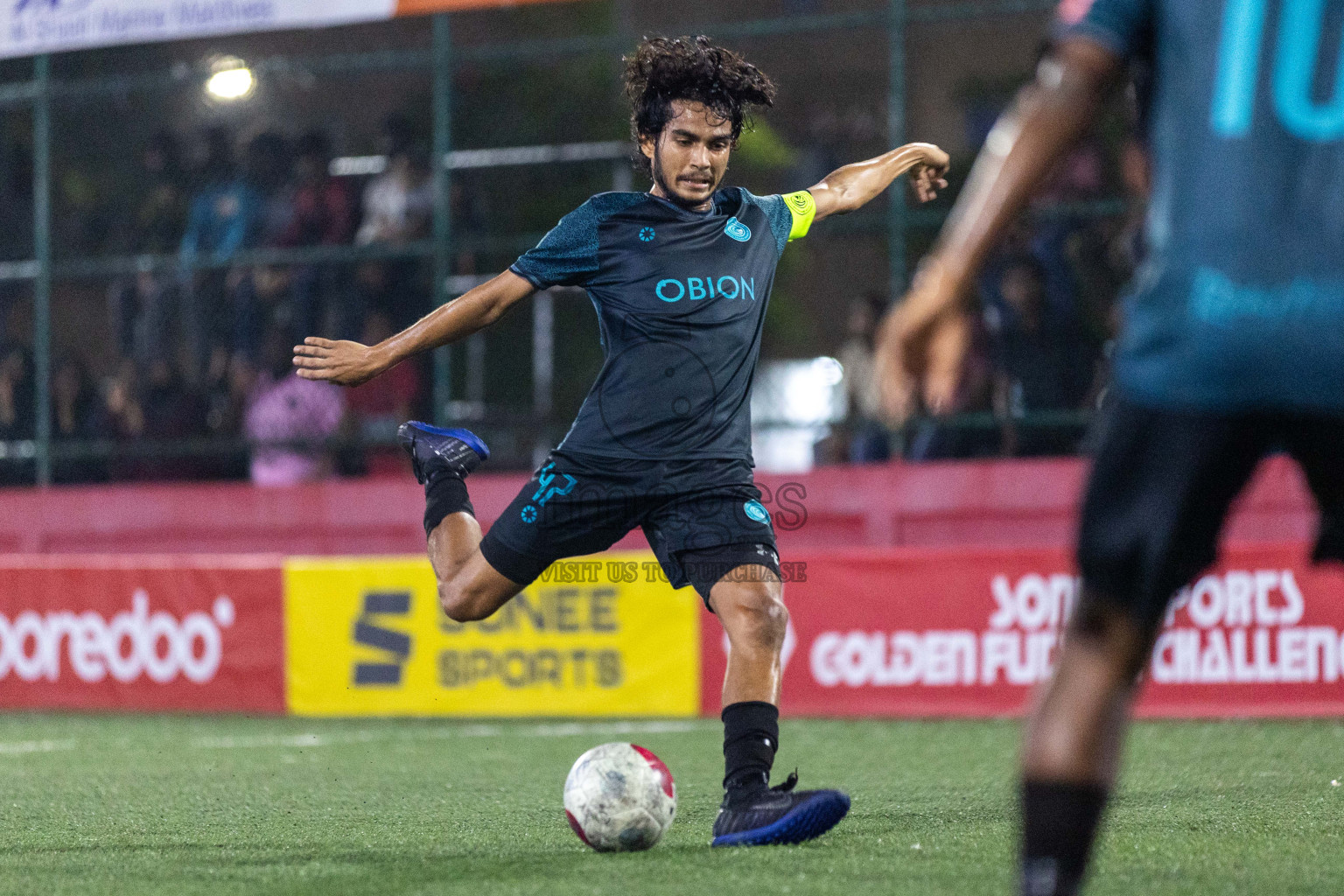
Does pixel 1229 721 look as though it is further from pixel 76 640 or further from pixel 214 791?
pixel 76 640

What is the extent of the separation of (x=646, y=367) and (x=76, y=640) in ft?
21.8

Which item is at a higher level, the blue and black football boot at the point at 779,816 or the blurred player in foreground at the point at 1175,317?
the blurred player in foreground at the point at 1175,317

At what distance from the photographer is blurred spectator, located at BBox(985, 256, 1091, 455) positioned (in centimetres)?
1010

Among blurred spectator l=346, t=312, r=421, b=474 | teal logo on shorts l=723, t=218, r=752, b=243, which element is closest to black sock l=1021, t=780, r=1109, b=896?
teal logo on shorts l=723, t=218, r=752, b=243

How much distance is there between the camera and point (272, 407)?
39.5 feet

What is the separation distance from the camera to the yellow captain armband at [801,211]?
16.4ft

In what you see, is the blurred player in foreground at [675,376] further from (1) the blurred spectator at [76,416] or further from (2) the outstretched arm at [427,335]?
(1) the blurred spectator at [76,416]

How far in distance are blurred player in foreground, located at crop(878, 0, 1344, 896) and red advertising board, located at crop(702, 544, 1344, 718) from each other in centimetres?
591

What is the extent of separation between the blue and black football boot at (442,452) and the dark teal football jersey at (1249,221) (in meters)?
3.22

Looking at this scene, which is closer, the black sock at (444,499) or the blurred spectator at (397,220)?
the black sock at (444,499)

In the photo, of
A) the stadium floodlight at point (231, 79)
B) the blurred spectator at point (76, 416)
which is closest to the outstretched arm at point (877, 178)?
the stadium floodlight at point (231, 79)

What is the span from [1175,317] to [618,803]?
2366 mm

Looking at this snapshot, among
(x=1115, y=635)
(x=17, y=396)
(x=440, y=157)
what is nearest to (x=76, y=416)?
(x=17, y=396)

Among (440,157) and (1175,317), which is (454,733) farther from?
(1175,317)
